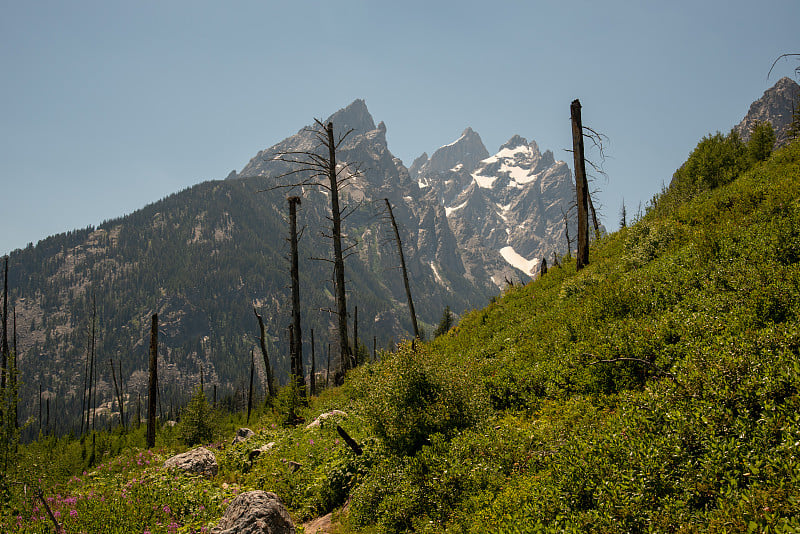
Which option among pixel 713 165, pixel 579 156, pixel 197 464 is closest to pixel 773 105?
pixel 713 165

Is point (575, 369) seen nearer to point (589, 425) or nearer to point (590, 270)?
point (589, 425)

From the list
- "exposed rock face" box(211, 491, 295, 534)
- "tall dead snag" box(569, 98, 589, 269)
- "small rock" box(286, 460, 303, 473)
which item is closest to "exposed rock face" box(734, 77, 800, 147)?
"tall dead snag" box(569, 98, 589, 269)

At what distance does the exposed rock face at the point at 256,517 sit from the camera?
625cm

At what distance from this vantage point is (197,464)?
37.6ft

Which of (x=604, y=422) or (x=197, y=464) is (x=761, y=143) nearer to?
(x=604, y=422)

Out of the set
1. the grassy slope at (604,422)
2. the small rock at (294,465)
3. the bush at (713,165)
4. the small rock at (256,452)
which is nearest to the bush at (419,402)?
the grassy slope at (604,422)

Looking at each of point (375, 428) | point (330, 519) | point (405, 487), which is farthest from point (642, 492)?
point (330, 519)

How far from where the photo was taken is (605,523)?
4098mm

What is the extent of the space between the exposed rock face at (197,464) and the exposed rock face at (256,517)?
555 centimetres

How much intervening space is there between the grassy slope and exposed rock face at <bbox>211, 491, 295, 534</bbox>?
3.69ft

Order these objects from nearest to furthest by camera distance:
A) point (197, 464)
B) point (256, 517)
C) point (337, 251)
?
point (256, 517)
point (197, 464)
point (337, 251)

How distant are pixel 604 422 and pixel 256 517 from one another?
18.6 feet

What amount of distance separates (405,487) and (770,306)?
6559mm

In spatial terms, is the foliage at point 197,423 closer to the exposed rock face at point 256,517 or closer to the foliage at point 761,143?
the exposed rock face at point 256,517
